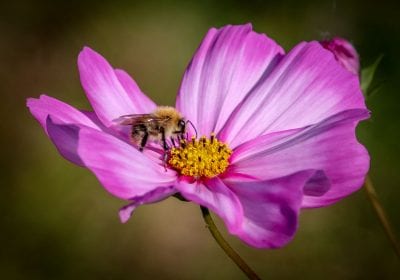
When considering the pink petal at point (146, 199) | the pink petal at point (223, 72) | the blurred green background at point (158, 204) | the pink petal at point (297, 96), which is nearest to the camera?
the pink petal at point (146, 199)

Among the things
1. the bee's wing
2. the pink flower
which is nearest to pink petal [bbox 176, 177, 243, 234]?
the bee's wing

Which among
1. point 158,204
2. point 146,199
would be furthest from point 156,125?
point 158,204

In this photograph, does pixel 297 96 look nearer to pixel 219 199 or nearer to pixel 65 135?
pixel 219 199

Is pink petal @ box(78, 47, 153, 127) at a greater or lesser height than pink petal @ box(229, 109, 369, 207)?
greater

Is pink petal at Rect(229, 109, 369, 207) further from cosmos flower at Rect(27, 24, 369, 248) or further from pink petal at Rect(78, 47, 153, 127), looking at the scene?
pink petal at Rect(78, 47, 153, 127)

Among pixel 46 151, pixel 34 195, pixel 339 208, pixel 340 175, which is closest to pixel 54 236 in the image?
pixel 34 195

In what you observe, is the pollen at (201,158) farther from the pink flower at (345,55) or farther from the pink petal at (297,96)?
the pink flower at (345,55)

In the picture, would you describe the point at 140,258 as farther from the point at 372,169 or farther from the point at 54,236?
the point at 372,169

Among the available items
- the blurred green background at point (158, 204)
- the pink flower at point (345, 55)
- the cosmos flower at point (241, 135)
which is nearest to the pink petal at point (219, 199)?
the cosmos flower at point (241, 135)
